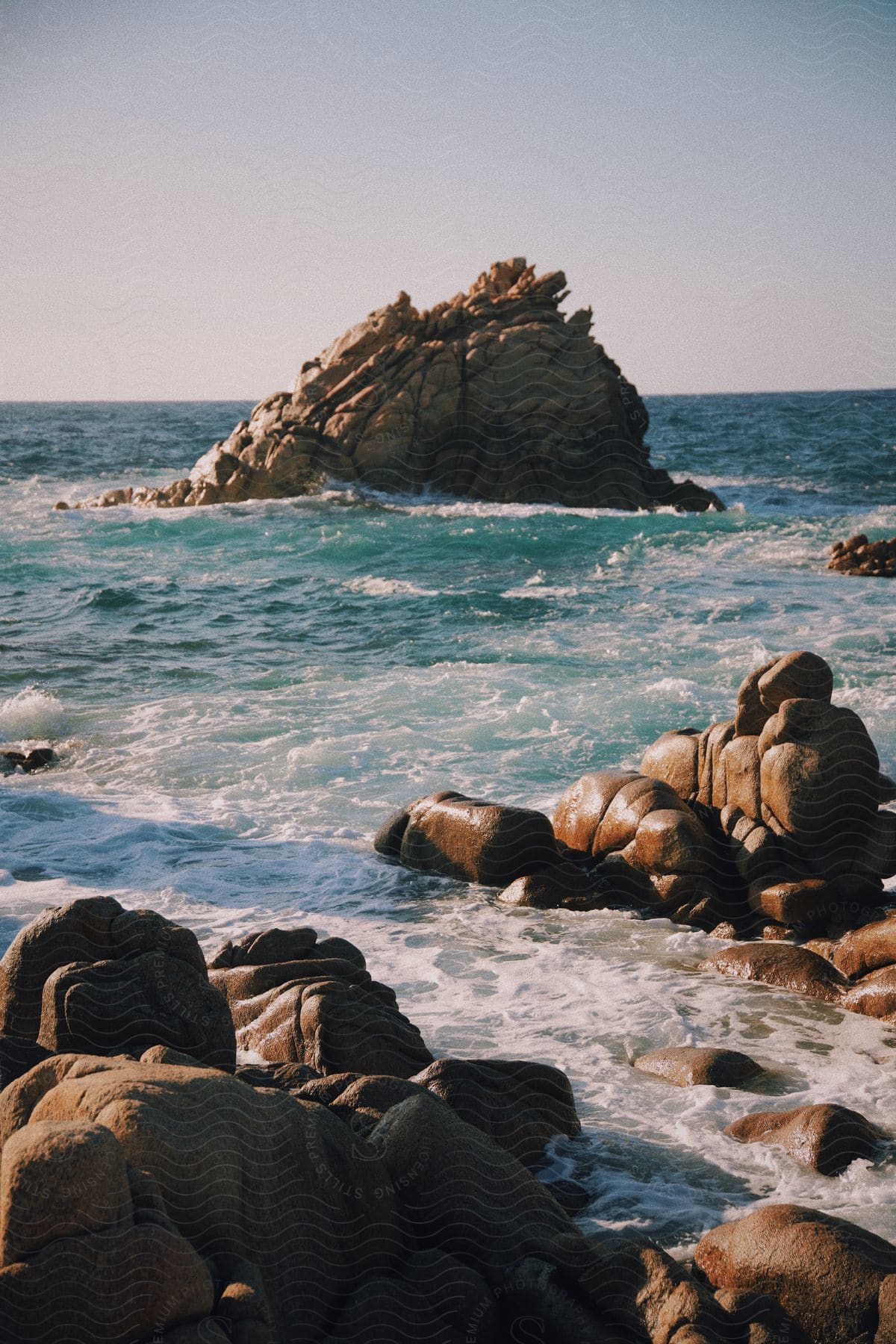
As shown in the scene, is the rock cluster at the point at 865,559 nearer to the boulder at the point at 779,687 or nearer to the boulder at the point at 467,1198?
the boulder at the point at 779,687

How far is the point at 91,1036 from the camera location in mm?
3832

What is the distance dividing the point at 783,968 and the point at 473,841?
2.08 metres

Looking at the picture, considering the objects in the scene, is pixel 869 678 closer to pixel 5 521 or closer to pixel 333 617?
pixel 333 617

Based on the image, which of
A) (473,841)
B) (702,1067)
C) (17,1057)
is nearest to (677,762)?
(473,841)

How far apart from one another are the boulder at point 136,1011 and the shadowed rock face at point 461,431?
75.7 feet

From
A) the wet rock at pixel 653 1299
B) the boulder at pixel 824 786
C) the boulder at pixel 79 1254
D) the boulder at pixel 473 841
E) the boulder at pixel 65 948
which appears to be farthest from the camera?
the boulder at pixel 473 841

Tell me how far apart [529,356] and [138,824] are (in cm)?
2072

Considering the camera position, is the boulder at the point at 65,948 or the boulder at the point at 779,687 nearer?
the boulder at the point at 65,948

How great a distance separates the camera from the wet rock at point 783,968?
560 centimetres

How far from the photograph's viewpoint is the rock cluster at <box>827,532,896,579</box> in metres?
17.1

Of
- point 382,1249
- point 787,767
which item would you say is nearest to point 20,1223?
point 382,1249

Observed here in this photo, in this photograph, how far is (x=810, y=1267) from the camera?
125 inches

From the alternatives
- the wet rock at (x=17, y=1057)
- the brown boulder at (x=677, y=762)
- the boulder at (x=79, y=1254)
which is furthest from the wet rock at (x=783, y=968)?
the boulder at (x=79, y=1254)

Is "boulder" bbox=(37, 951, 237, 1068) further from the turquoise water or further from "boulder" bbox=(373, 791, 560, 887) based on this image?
"boulder" bbox=(373, 791, 560, 887)
